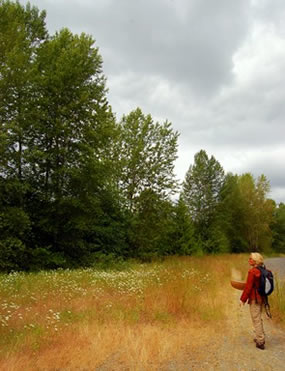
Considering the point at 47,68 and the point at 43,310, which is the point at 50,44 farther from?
the point at 43,310

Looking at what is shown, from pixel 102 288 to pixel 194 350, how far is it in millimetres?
5716

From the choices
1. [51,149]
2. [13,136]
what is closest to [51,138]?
[51,149]

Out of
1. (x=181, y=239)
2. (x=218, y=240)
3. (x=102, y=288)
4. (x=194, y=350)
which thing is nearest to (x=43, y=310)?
(x=102, y=288)

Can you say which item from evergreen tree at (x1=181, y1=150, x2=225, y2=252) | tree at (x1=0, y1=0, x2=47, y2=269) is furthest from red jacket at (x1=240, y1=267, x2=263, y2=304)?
evergreen tree at (x1=181, y1=150, x2=225, y2=252)

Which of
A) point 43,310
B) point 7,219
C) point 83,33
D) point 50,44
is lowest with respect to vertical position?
point 43,310

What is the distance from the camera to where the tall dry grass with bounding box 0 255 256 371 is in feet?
17.9

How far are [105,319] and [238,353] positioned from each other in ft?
10.9

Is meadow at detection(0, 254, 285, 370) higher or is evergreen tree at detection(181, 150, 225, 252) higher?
evergreen tree at detection(181, 150, 225, 252)

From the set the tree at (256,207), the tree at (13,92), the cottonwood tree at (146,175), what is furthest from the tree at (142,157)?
the tree at (256,207)

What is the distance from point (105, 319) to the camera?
7602 millimetres

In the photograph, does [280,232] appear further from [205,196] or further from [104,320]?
[104,320]

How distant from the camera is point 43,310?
8242 millimetres

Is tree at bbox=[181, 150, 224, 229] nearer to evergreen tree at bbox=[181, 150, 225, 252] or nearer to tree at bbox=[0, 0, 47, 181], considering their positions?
evergreen tree at bbox=[181, 150, 225, 252]

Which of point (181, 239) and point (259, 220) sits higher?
point (259, 220)
